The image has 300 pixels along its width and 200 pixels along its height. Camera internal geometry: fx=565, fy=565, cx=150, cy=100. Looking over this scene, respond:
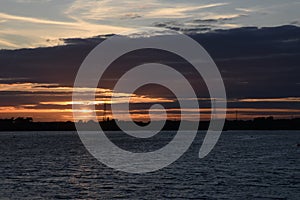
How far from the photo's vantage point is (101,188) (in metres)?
62.9

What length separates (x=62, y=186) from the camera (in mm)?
64438

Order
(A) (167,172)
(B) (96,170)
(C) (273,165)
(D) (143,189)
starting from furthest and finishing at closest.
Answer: (C) (273,165) < (B) (96,170) < (A) (167,172) < (D) (143,189)

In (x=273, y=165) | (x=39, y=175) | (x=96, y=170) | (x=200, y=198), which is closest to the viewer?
(x=200, y=198)

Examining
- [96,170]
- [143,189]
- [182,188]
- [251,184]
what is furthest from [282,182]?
[96,170]

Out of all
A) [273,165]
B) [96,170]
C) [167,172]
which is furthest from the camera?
[273,165]

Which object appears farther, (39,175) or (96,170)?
(96,170)

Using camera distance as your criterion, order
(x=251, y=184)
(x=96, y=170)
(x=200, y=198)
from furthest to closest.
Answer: (x=96, y=170) → (x=251, y=184) → (x=200, y=198)

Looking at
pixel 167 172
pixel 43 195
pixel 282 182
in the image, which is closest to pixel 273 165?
pixel 167 172

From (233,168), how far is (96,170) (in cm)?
2179

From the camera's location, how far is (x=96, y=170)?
88.7 metres

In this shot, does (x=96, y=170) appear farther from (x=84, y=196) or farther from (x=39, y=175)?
(x=84, y=196)

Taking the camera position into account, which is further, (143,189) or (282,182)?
(282,182)

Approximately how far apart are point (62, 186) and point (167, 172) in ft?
74.3

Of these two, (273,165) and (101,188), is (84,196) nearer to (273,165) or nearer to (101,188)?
(101,188)
